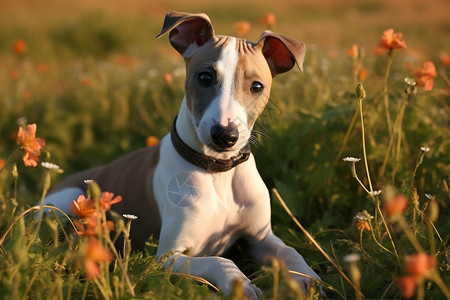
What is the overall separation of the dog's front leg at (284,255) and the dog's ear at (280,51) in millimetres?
Result: 990

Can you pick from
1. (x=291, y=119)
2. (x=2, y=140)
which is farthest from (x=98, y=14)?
(x=291, y=119)

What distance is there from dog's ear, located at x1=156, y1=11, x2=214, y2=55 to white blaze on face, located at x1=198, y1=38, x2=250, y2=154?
234 millimetres

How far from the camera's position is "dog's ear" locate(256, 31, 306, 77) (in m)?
2.93

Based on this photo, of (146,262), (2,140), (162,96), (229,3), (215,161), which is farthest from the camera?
(229,3)

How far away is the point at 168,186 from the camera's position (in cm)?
299

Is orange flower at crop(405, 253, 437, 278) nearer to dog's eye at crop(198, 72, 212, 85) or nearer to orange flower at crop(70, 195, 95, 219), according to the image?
orange flower at crop(70, 195, 95, 219)

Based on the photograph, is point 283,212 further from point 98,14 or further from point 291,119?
point 98,14

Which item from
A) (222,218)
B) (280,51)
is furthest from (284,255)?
(280,51)

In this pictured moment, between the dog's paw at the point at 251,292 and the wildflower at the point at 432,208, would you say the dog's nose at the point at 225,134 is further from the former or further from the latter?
the wildflower at the point at 432,208

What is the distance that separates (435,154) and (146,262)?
2244 millimetres

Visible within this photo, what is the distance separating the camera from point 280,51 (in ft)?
10.1

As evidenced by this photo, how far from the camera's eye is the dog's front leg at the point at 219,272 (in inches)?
94.7

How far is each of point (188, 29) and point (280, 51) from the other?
0.54 m

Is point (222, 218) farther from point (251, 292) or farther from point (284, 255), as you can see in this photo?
point (251, 292)
